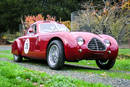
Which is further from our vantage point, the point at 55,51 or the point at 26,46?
the point at 26,46

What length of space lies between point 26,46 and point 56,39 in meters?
2.12

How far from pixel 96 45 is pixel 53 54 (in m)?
1.25

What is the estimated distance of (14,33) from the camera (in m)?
36.3

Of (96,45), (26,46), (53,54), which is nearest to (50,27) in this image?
(26,46)

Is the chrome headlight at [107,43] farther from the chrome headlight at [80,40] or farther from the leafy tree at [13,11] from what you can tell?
the leafy tree at [13,11]

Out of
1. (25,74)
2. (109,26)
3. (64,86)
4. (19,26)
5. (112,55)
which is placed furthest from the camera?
(19,26)

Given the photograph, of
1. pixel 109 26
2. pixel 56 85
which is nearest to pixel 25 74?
Answer: pixel 56 85

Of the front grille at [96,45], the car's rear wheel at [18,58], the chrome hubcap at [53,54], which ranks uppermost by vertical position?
the front grille at [96,45]

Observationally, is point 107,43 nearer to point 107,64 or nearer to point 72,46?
point 107,64

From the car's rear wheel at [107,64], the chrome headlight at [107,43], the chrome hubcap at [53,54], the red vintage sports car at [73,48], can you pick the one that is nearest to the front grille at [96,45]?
the red vintage sports car at [73,48]

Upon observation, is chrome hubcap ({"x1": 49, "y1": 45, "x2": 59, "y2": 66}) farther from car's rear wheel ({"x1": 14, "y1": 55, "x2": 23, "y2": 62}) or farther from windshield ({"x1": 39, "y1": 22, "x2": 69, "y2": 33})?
car's rear wheel ({"x1": 14, "y1": 55, "x2": 23, "y2": 62})

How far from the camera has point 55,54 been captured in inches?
253

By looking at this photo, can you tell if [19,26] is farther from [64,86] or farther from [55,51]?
[64,86]

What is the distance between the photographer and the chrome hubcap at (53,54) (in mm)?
6333
